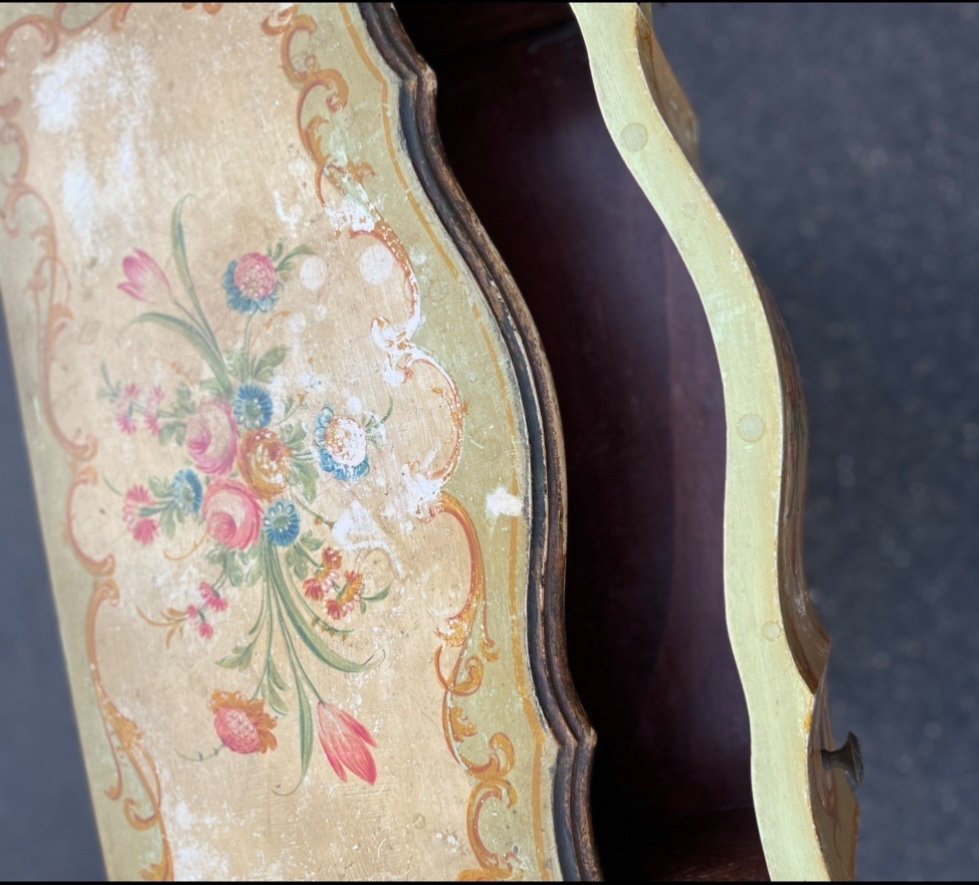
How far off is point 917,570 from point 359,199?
3.05 feet

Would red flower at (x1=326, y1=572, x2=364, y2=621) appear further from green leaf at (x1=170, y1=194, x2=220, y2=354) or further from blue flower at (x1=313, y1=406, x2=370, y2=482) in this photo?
green leaf at (x1=170, y1=194, x2=220, y2=354)

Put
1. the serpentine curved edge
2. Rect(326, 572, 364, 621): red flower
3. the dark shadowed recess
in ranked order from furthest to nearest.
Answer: the dark shadowed recess, Rect(326, 572, 364, 621): red flower, the serpentine curved edge

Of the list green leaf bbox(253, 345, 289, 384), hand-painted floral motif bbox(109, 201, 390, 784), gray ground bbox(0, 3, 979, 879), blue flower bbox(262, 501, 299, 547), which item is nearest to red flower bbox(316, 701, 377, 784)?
hand-painted floral motif bbox(109, 201, 390, 784)

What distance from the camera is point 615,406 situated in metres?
0.88

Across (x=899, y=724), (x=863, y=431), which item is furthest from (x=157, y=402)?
(x=899, y=724)

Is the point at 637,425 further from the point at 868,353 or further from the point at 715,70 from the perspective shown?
the point at 715,70

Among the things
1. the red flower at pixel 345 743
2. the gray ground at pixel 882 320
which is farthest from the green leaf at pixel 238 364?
the gray ground at pixel 882 320

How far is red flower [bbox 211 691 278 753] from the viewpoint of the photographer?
2.21ft

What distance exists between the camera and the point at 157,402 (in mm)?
704

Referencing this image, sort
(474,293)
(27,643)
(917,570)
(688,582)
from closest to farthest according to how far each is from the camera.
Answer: (474,293)
(688,582)
(917,570)
(27,643)

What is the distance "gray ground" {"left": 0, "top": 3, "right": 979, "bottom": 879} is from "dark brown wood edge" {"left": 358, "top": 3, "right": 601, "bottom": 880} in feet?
2.59

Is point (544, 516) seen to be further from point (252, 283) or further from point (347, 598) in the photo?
point (252, 283)

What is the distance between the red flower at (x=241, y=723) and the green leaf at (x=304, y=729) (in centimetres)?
2

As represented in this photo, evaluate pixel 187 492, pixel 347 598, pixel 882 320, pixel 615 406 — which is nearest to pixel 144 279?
pixel 187 492
